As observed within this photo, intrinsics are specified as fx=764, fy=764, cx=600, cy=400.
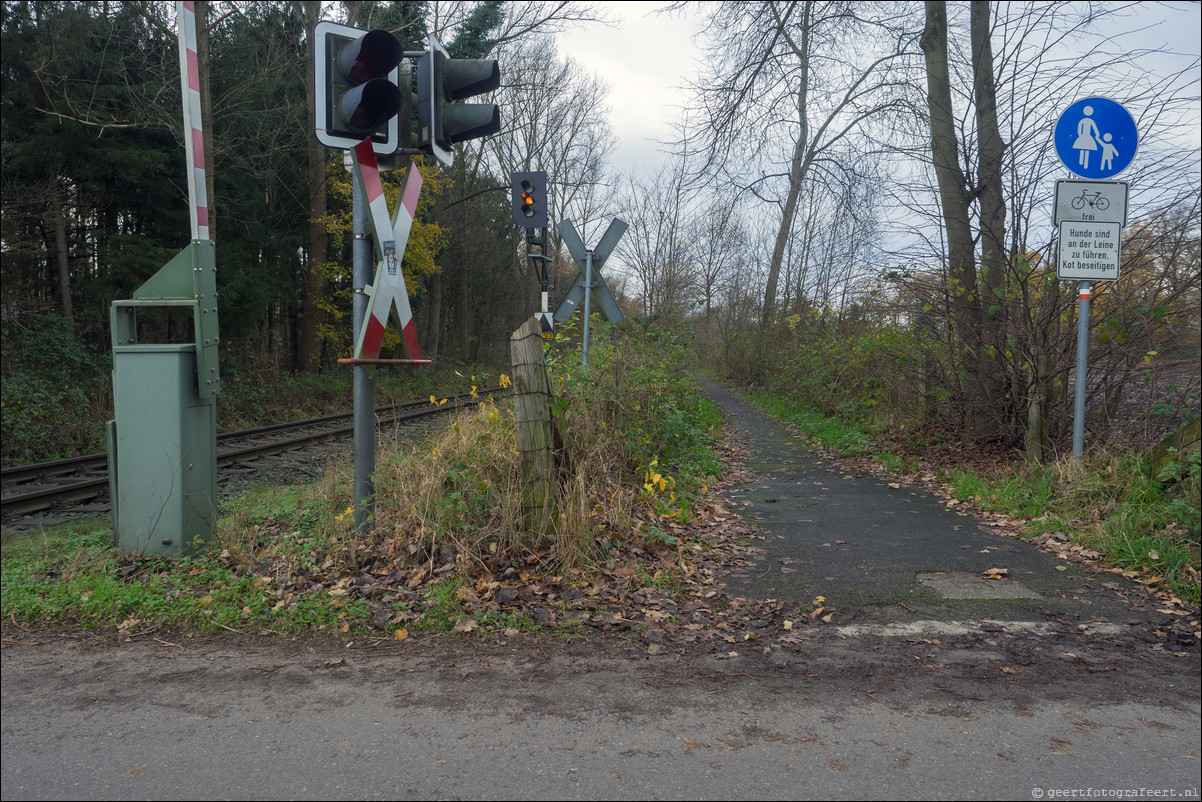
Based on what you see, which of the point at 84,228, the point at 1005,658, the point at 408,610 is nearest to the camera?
the point at 1005,658

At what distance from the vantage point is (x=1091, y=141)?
6629 millimetres

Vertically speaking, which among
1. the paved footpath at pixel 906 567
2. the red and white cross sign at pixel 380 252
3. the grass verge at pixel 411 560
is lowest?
the paved footpath at pixel 906 567

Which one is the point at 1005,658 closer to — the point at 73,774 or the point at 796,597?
the point at 796,597

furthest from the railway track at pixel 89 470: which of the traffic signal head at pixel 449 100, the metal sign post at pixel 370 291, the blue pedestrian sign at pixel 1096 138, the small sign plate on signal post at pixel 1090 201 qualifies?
the blue pedestrian sign at pixel 1096 138

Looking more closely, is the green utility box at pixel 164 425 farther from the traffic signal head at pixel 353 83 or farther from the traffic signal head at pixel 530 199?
the traffic signal head at pixel 530 199

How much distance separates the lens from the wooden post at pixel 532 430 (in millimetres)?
4762

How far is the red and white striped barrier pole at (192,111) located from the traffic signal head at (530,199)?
4.69m

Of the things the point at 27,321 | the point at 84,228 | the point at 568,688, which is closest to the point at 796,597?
the point at 568,688

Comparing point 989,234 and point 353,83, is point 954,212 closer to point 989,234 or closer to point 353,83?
point 989,234

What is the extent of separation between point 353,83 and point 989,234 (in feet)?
21.9

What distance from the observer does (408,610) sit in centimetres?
413

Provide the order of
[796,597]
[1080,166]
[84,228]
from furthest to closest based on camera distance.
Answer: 1. [84,228]
2. [1080,166]
3. [796,597]

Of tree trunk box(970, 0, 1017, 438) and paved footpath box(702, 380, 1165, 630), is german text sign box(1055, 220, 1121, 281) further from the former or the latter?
paved footpath box(702, 380, 1165, 630)

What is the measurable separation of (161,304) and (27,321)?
13967mm
